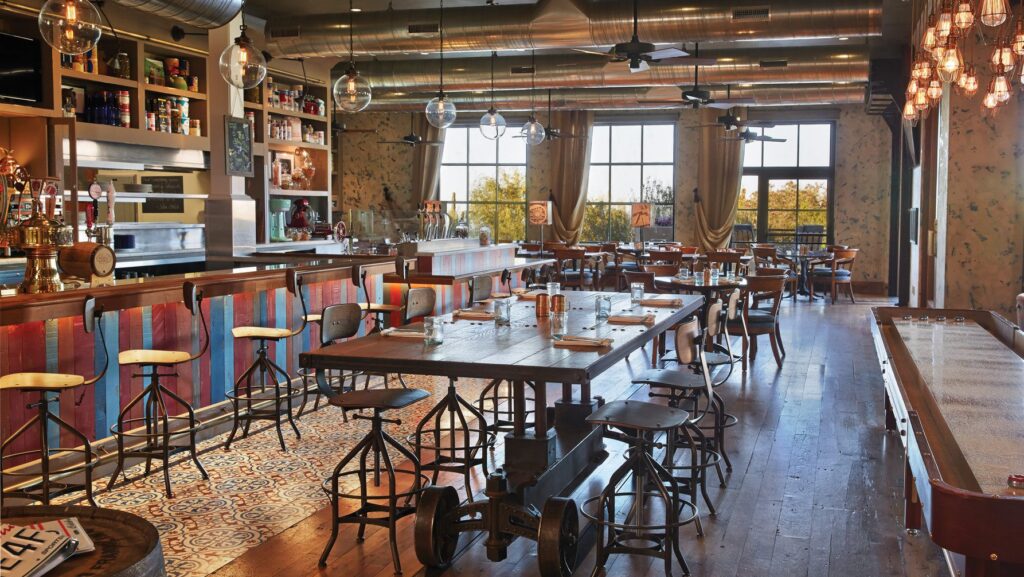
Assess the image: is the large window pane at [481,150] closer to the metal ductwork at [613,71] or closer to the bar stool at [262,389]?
the metal ductwork at [613,71]

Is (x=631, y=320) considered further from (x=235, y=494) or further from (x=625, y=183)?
(x=625, y=183)

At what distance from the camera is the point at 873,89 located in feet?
37.7

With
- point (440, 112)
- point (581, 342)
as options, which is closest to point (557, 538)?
point (581, 342)

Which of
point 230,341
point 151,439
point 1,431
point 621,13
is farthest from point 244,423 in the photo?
point 621,13

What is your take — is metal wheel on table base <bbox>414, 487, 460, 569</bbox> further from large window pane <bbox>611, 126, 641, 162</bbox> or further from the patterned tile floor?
large window pane <bbox>611, 126, 641, 162</bbox>

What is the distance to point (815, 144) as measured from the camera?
55.4 ft

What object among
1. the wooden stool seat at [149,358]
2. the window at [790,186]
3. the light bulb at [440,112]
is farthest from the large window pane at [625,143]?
the wooden stool seat at [149,358]

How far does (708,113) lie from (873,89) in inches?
230

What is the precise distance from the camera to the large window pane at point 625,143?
18.1 m

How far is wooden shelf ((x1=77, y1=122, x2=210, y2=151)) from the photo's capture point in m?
7.91

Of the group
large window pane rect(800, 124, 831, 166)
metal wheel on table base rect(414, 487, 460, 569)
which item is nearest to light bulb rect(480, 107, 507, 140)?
metal wheel on table base rect(414, 487, 460, 569)

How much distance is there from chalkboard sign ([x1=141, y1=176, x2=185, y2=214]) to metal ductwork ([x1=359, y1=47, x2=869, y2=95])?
149 inches

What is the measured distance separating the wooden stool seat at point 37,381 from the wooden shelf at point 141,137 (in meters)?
4.49

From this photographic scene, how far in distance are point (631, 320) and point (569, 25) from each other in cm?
485
